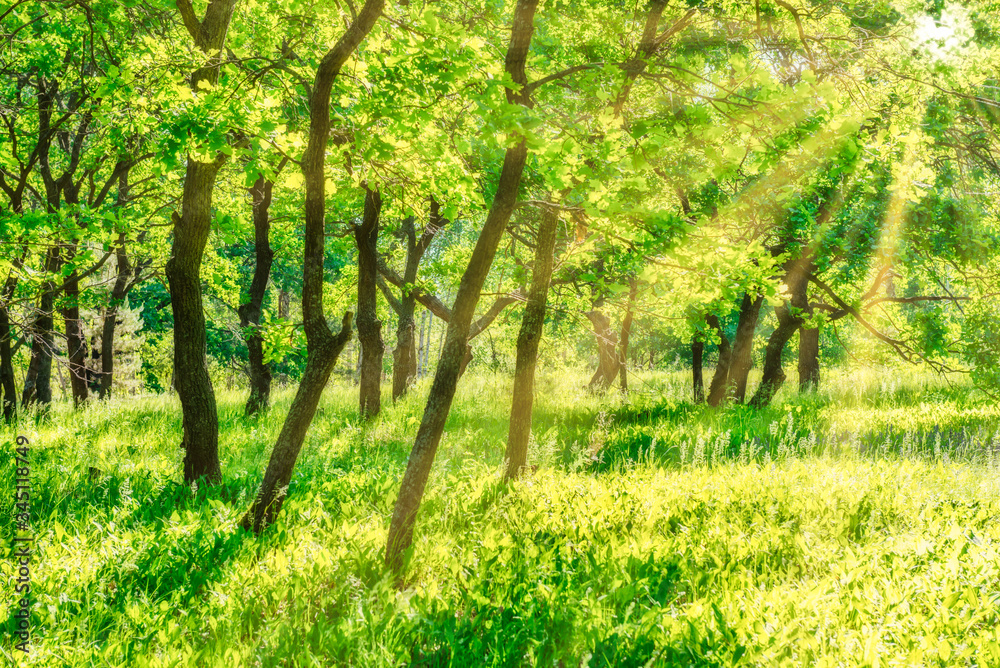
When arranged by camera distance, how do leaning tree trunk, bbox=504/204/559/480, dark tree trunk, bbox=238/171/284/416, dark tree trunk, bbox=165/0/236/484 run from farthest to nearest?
dark tree trunk, bbox=238/171/284/416
leaning tree trunk, bbox=504/204/559/480
dark tree trunk, bbox=165/0/236/484

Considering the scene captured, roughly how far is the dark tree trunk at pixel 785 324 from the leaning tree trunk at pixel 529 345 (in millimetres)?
6140

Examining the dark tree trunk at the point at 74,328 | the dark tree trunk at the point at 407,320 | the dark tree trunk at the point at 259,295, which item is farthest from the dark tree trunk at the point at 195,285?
the dark tree trunk at the point at 407,320

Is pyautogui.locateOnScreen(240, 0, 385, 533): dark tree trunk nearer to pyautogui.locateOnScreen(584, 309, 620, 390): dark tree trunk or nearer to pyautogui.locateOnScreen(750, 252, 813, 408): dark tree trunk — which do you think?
pyautogui.locateOnScreen(750, 252, 813, 408): dark tree trunk

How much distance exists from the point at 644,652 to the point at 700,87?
5.02 meters

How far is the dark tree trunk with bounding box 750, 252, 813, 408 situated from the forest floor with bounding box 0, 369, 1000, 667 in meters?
4.08

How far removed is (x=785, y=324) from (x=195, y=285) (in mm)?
11928

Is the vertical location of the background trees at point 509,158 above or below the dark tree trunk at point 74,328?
above

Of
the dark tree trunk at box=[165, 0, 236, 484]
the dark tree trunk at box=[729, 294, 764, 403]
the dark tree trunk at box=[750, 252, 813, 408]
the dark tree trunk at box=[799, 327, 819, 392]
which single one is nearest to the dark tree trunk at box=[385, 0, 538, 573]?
the dark tree trunk at box=[165, 0, 236, 484]

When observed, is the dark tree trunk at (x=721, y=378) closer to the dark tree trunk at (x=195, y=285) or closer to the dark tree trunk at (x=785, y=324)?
the dark tree trunk at (x=785, y=324)

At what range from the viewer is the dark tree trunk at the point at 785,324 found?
1091 centimetres

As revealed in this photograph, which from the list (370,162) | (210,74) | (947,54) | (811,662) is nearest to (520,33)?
(370,162)

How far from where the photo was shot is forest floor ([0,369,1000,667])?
2.96 metres

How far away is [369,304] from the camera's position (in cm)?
850

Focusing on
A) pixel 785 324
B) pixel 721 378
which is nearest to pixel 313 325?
pixel 721 378
